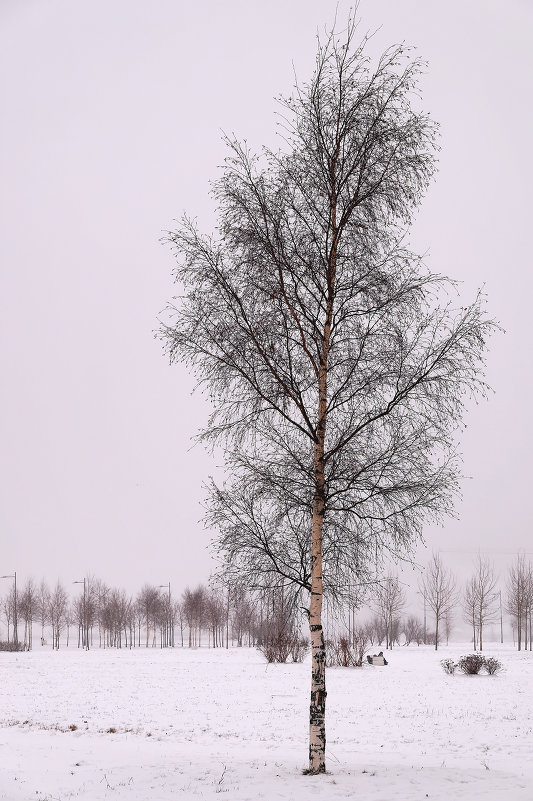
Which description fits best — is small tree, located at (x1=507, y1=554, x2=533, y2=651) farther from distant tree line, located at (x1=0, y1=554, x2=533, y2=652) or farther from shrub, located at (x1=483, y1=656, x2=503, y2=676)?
shrub, located at (x1=483, y1=656, x2=503, y2=676)

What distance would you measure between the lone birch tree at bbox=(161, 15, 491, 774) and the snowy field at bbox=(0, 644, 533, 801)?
242 cm

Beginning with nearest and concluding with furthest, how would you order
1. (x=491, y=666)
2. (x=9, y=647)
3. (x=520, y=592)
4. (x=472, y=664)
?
(x=491, y=666) → (x=472, y=664) → (x=520, y=592) → (x=9, y=647)

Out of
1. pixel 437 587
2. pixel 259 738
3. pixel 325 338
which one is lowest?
pixel 437 587

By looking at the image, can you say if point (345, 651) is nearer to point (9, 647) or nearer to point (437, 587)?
point (437, 587)

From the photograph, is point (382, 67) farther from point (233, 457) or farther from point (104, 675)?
point (104, 675)

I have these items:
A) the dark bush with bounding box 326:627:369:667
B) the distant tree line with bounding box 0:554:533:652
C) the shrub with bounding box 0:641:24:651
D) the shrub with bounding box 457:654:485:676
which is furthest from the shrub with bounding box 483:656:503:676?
the shrub with bounding box 0:641:24:651

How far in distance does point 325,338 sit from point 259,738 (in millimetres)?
9287

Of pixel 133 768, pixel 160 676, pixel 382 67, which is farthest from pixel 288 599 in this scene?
pixel 160 676

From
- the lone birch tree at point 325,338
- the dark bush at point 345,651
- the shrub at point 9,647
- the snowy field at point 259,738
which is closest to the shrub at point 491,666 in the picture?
the snowy field at point 259,738

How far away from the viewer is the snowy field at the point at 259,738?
9305 millimetres

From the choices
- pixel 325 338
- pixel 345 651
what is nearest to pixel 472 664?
pixel 345 651

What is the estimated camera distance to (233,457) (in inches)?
412

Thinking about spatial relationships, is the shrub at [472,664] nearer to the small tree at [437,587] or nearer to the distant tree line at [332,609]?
the distant tree line at [332,609]

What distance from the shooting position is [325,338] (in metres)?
10.9
